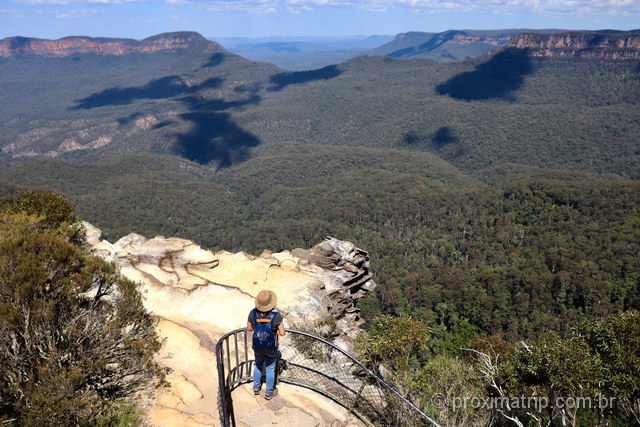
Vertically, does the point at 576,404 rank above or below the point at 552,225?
above

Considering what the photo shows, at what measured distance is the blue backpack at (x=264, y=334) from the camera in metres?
9.58

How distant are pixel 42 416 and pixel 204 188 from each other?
6569 inches

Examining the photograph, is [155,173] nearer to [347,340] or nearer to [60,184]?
[60,184]

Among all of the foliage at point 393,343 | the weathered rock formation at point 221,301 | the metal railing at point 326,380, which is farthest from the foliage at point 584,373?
the weathered rock formation at point 221,301

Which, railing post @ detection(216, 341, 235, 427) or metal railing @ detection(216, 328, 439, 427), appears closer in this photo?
railing post @ detection(216, 341, 235, 427)

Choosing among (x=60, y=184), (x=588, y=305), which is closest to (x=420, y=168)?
(x=588, y=305)

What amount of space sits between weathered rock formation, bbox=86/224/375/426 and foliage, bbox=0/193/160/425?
151cm

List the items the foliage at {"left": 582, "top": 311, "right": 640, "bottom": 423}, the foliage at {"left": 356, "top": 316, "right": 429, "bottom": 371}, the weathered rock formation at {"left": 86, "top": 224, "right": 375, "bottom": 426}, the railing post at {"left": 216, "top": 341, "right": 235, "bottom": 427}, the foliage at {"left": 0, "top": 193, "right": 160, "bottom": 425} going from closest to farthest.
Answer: the railing post at {"left": 216, "top": 341, "right": 235, "bottom": 427}, the foliage at {"left": 0, "top": 193, "right": 160, "bottom": 425}, the weathered rock formation at {"left": 86, "top": 224, "right": 375, "bottom": 426}, the foliage at {"left": 582, "top": 311, "right": 640, "bottom": 423}, the foliage at {"left": 356, "top": 316, "right": 429, "bottom": 371}

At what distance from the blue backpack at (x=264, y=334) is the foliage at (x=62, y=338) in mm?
4358

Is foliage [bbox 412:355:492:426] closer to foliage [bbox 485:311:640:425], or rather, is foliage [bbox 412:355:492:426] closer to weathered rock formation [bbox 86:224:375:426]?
foliage [bbox 485:311:640:425]

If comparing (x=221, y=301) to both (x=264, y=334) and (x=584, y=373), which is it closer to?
(x=264, y=334)

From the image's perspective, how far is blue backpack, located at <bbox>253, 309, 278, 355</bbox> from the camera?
31.4 ft

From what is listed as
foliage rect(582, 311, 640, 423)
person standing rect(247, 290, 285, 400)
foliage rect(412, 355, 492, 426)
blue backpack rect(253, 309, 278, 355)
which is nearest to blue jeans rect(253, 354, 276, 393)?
person standing rect(247, 290, 285, 400)

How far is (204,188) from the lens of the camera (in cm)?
16825
